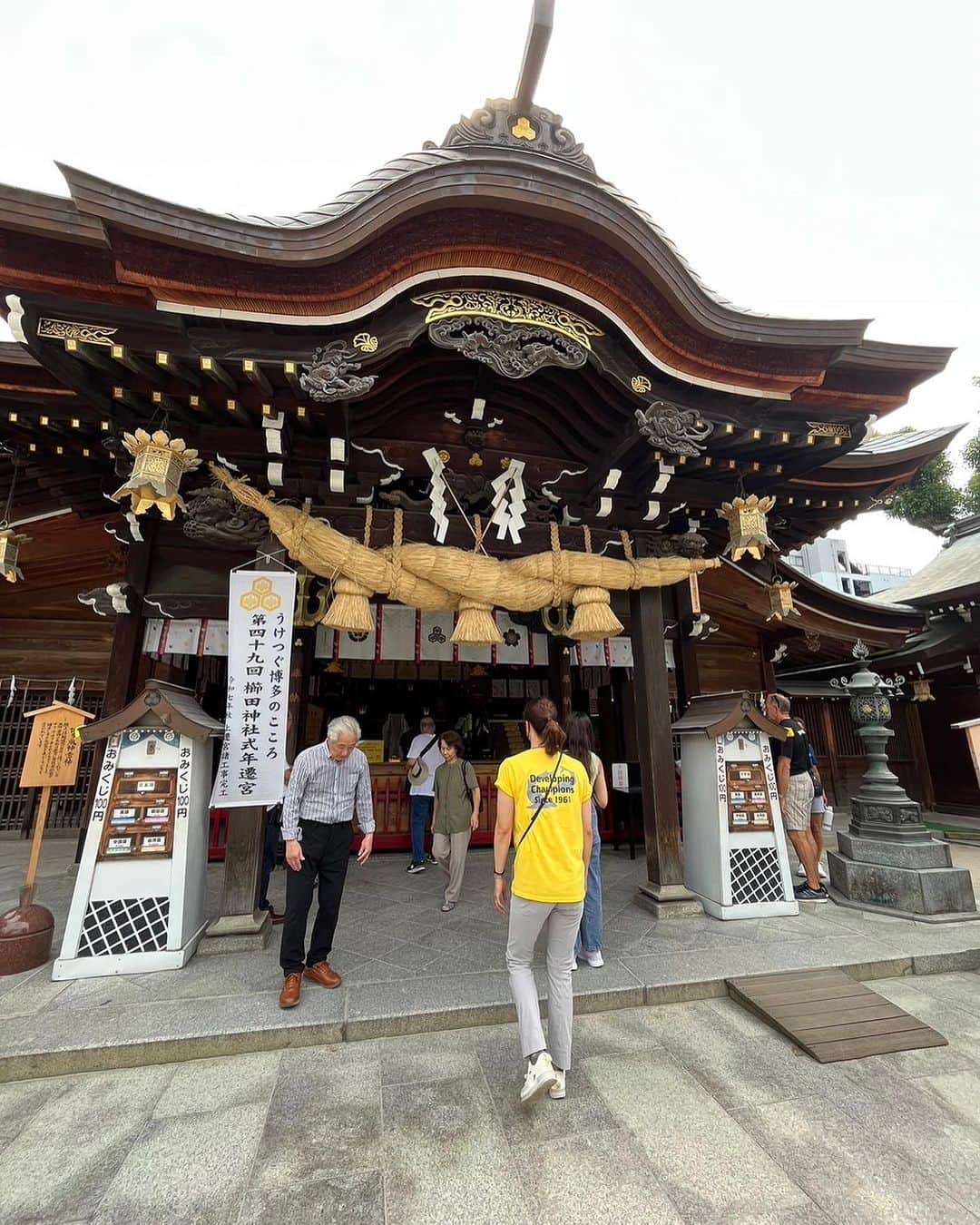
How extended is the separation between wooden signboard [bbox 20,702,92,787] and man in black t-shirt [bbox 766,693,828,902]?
6873mm

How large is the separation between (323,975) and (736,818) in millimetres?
4061

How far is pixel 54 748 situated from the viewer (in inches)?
174

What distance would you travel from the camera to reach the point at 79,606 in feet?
29.8

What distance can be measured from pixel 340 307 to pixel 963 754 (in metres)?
15.4

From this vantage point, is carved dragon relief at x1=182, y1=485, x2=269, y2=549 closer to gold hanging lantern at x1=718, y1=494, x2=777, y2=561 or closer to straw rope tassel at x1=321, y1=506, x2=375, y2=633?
straw rope tassel at x1=321, y1=506, x2=375, y2=633

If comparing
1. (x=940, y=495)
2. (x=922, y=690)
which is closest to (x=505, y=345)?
(x=922, y=690)

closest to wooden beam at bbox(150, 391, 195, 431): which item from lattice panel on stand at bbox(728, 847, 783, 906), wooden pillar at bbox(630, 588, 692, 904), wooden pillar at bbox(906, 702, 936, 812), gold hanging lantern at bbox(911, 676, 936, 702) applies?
wooden pillar at bbox(630, 588, 692, 904)

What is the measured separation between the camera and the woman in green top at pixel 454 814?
5797 mm

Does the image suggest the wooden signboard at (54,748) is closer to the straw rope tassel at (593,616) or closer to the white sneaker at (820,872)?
the straw rope tassel at (593,616)

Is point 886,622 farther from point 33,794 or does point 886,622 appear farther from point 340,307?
point 33,794

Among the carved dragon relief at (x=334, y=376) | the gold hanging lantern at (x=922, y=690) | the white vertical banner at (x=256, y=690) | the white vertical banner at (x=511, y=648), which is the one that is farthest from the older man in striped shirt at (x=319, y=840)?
the gold hanging lantern at (x=922, y=690)

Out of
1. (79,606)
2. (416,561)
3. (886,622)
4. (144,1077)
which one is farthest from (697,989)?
(79,606)

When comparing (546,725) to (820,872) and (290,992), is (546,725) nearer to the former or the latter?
(290,992)

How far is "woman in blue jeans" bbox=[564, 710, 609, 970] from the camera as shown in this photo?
4.00 meters
